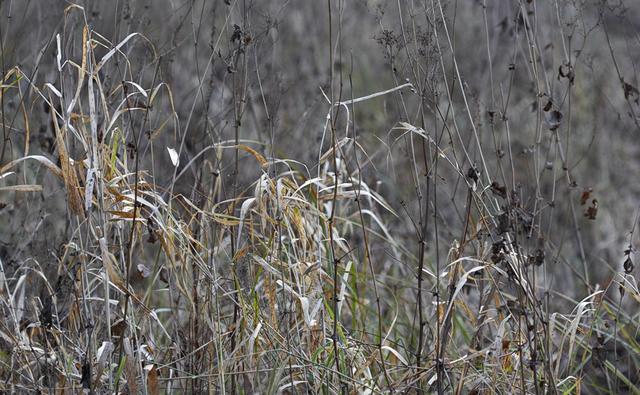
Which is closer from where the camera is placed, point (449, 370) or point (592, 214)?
point (449, 370)

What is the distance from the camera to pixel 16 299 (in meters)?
3.19

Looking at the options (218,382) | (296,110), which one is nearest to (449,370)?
(218,382)

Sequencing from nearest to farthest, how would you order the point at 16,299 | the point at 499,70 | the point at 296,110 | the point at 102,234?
the point at 102,234
the point at 16,299
the point at 296,110
the point at 499,70

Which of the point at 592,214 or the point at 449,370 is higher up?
the point at 592,214

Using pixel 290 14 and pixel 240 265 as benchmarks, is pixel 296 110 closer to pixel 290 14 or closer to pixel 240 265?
pixel 290 14

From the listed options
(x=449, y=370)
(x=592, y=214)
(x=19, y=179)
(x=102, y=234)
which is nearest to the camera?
(x=102, y=234)

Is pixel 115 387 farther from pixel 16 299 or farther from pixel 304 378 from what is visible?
pixel 16 299

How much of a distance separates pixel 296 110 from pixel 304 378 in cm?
369

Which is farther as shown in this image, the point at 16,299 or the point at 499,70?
the point at 499,70

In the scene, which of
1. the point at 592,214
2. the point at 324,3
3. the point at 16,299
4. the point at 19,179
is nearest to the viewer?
the point at 592,214

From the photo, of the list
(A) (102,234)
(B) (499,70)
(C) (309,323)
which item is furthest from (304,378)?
(B) (499,70)

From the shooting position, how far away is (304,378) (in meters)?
2.61

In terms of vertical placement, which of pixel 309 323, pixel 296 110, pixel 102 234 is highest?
pixel 102 234

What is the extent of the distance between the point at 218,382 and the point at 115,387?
0.31 meters
